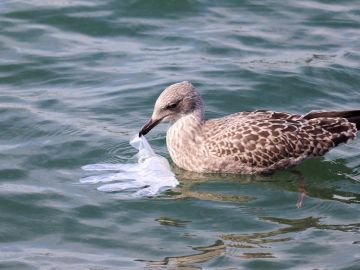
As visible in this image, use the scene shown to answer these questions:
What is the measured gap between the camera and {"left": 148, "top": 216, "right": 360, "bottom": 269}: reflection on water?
851cm

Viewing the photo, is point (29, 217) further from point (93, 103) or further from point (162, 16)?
point (162, 16)

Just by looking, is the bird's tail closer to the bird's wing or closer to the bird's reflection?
the bird's wing

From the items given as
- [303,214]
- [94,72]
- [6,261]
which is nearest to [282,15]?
[94,72]

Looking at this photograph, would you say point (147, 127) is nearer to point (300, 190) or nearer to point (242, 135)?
point (242, 135)

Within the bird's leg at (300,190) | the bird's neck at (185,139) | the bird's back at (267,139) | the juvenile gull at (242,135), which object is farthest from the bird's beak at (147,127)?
the bird's leg at (300,190)

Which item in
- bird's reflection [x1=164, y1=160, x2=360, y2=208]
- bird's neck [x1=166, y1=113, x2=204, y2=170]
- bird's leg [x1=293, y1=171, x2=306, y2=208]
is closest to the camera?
bird's leg [x1=293, y1=171, x2=306, y2=208]

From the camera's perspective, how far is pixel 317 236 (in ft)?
29.4

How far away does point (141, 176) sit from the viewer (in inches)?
403

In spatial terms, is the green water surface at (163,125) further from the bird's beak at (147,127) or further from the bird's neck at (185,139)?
the bird's beak at (147,127)

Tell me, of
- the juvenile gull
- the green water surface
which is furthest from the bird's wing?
the green water surface

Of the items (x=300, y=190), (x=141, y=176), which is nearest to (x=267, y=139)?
(x=300, y=190)

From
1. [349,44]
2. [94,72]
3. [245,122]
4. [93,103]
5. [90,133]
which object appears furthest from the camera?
[349,44]

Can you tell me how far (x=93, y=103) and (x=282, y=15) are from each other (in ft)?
14.1

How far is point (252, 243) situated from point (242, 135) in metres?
1.68
